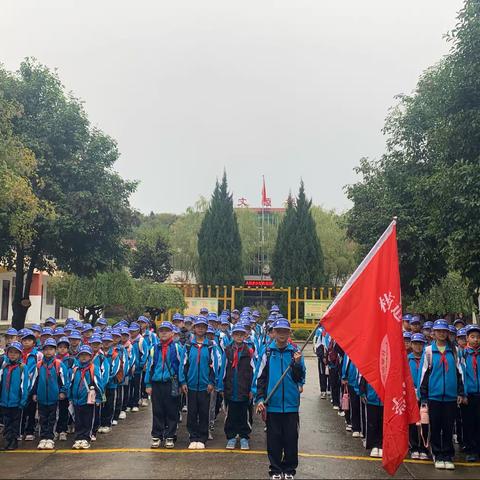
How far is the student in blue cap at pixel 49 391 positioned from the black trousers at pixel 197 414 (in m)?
1.82

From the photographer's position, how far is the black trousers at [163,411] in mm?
8328

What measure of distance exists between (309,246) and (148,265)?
13.9 m

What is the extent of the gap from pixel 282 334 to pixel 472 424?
3.20m

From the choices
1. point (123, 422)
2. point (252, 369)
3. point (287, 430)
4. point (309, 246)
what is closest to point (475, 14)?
point (252, 369)

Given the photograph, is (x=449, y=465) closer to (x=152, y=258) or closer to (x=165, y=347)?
(x=165, y=347)

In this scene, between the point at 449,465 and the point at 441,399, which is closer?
the point at 449,465

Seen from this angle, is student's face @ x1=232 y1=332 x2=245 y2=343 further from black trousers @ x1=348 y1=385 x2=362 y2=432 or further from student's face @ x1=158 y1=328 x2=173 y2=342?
black trousers @ x1=348 y1=385 x2=362 y2=432

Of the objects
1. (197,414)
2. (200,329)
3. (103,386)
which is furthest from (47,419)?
(200,329)

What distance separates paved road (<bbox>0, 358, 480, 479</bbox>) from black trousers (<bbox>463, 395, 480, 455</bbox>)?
46 centimetres

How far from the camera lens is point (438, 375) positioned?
743 cm

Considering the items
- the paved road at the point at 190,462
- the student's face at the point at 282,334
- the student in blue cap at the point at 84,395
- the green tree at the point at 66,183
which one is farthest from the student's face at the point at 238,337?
the green tree at the point at 66,183

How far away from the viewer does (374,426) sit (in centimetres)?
785

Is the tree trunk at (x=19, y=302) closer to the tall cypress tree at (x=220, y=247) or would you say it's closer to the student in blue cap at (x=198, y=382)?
the student in blue cap at (x=198, y=382)

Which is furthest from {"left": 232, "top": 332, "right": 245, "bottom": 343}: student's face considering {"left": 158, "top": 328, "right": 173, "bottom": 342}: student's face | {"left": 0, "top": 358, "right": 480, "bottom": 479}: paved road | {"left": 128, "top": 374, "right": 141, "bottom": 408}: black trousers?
{"left": 128, "top": 374, "right": 141, "bottom": 408}: black trousers
